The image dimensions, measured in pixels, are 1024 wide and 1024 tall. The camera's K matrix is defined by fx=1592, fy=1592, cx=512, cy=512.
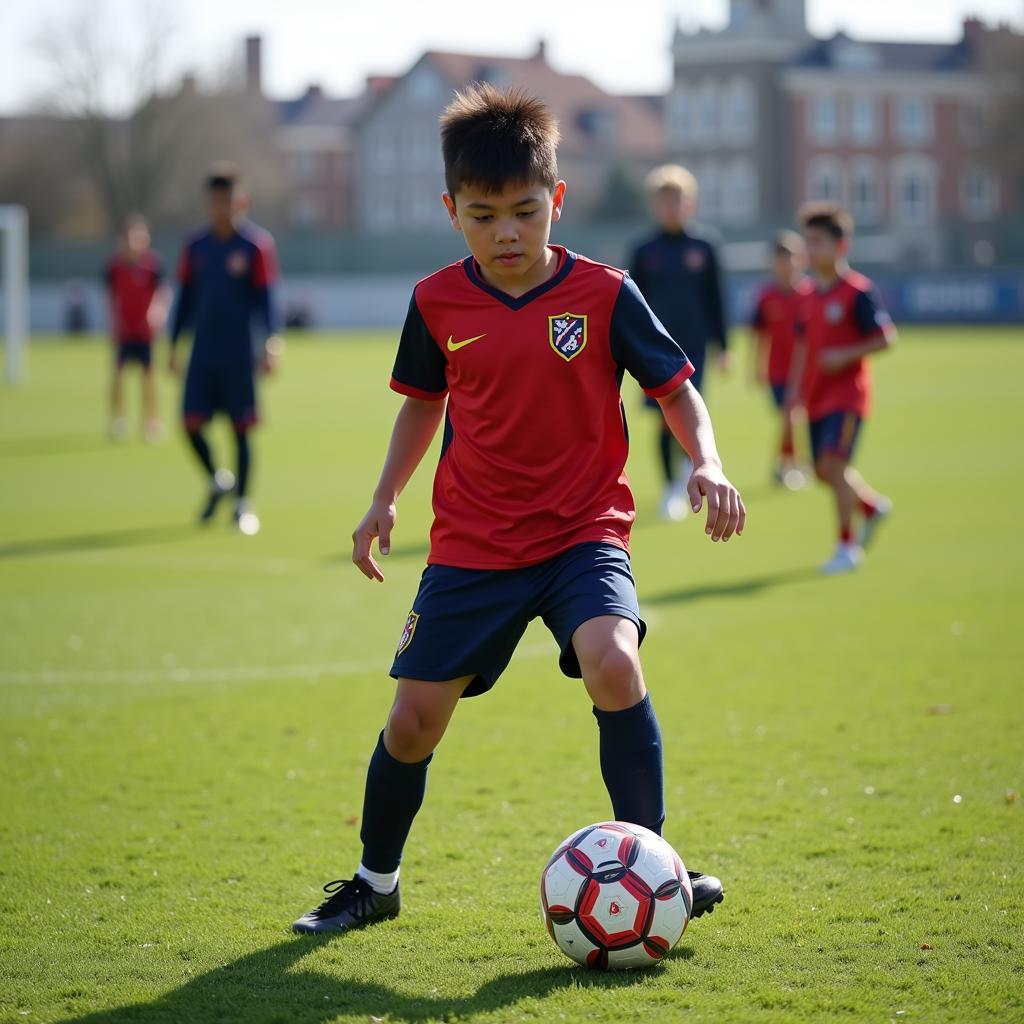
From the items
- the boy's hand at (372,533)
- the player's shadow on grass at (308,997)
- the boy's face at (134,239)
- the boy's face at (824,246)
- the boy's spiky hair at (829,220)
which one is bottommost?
the player's shadow on grass at (308,997)

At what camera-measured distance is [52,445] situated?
1867cm

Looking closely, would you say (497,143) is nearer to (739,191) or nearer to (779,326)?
(779,326)

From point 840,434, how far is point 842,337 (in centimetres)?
67

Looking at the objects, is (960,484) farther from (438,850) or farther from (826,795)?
(438,850)

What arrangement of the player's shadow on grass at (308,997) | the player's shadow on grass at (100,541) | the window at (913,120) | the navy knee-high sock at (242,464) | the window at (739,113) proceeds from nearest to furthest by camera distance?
the player's shadow on grass at (308,997)
the player's shadow on grass at (100,541)
the navy knee-high sock at (242,464)
the window at (739,113)
the window at (913,120)

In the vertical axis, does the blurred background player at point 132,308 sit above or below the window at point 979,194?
below

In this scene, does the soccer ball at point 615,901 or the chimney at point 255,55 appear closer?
the soccer ball at point 615,901

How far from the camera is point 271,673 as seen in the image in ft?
24.1

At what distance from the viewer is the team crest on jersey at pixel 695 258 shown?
481 inches

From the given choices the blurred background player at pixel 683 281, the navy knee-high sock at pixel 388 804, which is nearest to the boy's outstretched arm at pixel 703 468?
the navy knee-high sock at pixel 388 804

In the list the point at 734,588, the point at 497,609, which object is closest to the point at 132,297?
the point at 734,588

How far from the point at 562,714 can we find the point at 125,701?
1878 millimetres

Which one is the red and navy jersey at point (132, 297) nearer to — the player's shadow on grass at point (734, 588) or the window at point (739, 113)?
the player's shadow on grass at point (734, 588)

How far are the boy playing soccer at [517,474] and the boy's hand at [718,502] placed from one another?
→ 2.7 inches
